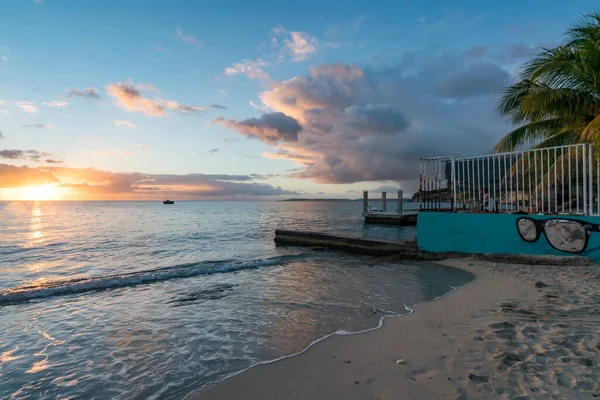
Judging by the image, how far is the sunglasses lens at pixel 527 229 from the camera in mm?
9969

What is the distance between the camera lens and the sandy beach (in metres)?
3.39

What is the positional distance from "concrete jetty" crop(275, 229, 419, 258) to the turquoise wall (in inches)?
41.0

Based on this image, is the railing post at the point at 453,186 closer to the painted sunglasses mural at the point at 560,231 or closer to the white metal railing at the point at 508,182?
the white metal railing at the point at 508,182

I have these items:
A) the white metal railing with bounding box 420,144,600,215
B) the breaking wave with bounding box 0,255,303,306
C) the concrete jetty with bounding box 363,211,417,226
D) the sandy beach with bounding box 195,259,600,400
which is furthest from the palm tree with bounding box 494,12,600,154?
the concrete jetty with bounding box 363,211,417,226

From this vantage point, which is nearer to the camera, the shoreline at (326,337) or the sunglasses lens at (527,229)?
the shoreline at (326,337)

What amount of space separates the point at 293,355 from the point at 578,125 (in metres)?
12.8

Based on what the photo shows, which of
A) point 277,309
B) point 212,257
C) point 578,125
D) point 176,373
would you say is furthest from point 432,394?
point 212,257

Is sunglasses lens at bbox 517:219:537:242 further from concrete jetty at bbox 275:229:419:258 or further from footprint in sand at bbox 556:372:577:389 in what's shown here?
footprint in sand at bbox 556:372:577:389

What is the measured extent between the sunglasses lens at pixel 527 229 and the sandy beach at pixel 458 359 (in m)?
3.76

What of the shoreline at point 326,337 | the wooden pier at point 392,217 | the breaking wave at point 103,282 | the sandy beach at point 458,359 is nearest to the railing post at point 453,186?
the shoreline at point 326,337

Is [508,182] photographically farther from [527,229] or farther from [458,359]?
[458,359]

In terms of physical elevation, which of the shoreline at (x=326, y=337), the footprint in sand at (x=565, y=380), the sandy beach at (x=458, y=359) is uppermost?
the footprint in sand at (x=565, y=380)

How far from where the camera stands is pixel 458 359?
4.05 m

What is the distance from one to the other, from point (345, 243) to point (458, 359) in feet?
41.7
